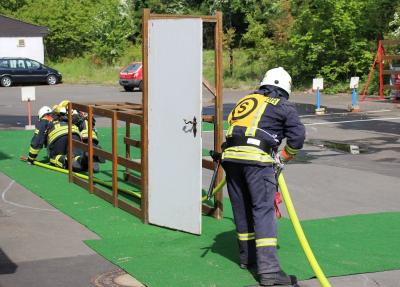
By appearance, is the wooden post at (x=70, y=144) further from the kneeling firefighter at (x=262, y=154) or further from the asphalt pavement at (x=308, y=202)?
the kneeling firefighter at (x=262, y=154)

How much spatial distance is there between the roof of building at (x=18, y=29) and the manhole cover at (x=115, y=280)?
43175 mm

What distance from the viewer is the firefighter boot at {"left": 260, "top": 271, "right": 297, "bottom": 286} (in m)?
5.86

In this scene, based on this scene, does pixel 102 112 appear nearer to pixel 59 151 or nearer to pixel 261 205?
pixel 59 151

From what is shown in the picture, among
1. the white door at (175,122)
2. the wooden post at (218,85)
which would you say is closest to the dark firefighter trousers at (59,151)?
the white door at (175,122)

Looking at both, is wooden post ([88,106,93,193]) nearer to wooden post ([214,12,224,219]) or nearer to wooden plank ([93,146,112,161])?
wooden plank ([93,146,112,161])

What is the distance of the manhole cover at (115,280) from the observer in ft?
19.5

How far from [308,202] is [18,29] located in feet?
136

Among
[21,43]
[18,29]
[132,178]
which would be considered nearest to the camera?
[132,178]

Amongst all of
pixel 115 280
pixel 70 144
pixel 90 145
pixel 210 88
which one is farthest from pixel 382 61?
pixel 115 280

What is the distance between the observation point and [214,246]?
7.08 m

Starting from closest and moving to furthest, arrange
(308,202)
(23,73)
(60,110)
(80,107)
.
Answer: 1. (308,202)
2. (80,107)
3. (60,110)
4. (23,73)

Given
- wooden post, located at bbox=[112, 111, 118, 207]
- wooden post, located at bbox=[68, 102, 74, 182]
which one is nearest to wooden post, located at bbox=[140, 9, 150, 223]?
wooden post, located at bbox=[112, 111, 118, 207]

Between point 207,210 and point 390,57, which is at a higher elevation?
point 390,57

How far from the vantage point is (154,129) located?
7.84 metres
